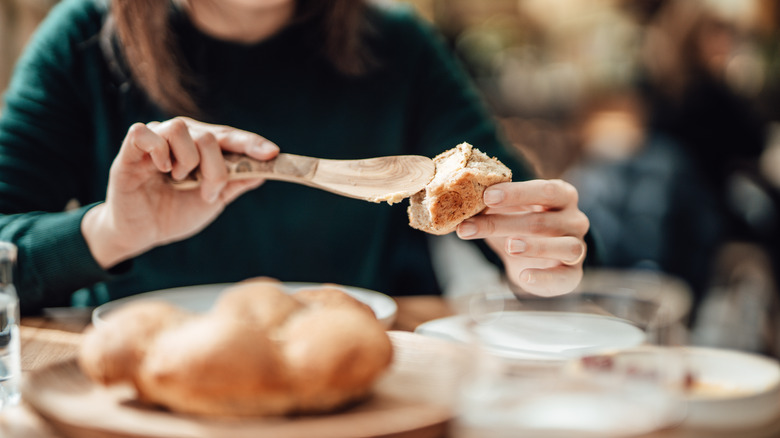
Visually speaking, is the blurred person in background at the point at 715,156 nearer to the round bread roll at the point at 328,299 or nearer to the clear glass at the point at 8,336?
the round bread roll at the point at 328,299

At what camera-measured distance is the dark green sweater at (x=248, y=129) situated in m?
0.76

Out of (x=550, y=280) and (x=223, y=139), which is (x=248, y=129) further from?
(x=550, y=280)

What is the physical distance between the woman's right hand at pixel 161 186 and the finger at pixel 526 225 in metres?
0.19

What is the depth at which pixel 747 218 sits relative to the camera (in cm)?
157

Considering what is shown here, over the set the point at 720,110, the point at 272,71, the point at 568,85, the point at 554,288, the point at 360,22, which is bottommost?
the point at 554,288

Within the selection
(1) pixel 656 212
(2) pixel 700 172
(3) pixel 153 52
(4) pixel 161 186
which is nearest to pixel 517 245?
(4) pixel 161 186

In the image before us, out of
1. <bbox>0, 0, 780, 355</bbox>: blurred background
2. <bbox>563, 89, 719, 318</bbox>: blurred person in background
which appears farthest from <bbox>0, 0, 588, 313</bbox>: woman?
<bbox>563, 89, 719, 318</bbox>: blurred person in background

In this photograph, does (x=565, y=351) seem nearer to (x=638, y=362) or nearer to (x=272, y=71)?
(x=638, y=362)

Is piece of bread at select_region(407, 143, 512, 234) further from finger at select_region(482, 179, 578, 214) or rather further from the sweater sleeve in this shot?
the sweater sleeve

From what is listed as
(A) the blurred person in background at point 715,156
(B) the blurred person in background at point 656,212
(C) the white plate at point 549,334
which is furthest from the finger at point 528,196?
(A) the blurred person in background at point 715,156

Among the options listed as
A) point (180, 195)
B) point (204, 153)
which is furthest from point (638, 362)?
point (180, 195)

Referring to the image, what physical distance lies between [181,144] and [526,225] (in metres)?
0.31

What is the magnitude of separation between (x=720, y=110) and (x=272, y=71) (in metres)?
1.20

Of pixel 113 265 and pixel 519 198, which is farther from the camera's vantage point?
pixel 113 265
